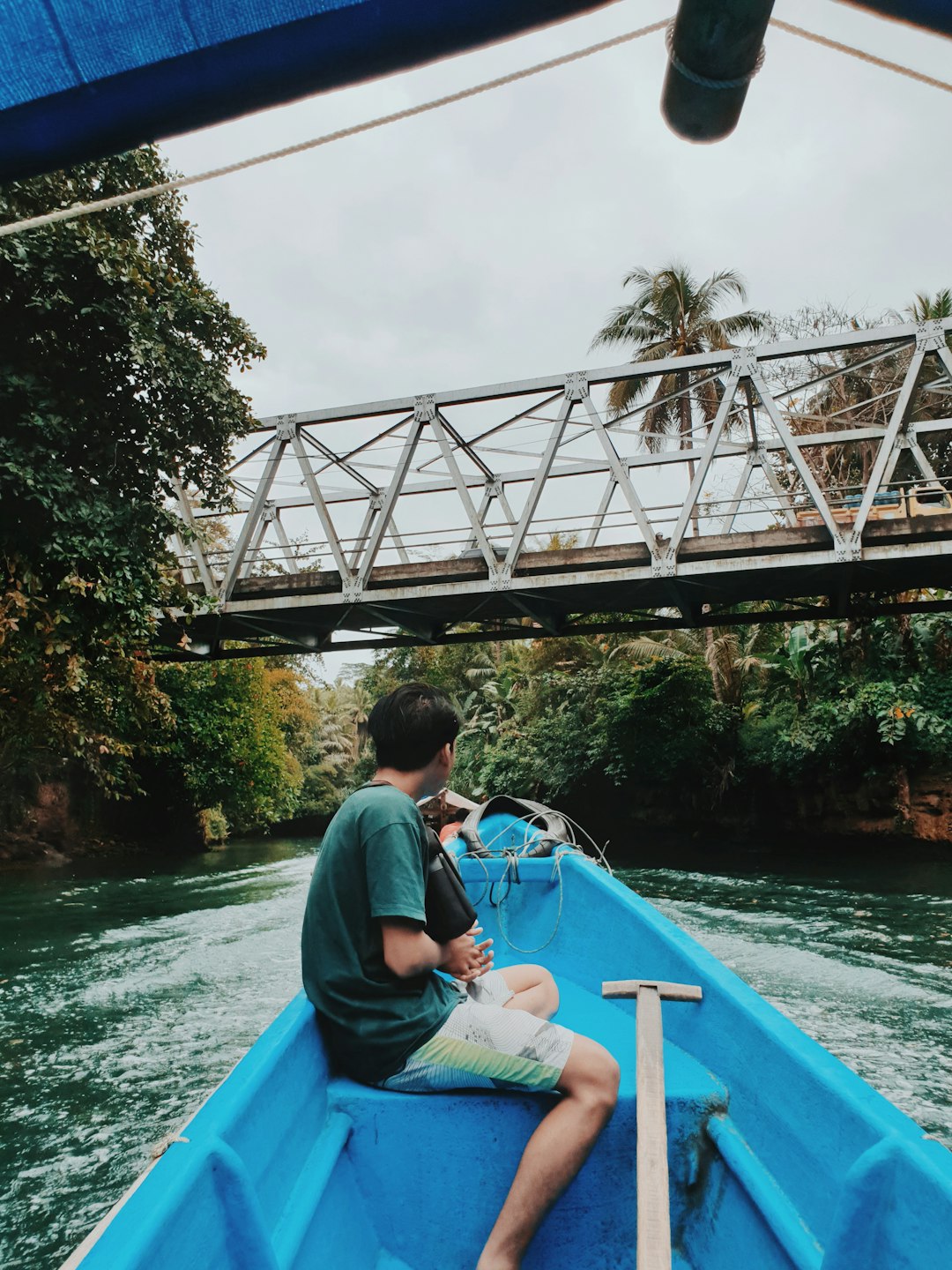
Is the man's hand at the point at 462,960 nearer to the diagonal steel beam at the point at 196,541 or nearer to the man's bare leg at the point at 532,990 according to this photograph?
the man's bare leg at the point at 532,990

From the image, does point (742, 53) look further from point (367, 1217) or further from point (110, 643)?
point (110, 643)

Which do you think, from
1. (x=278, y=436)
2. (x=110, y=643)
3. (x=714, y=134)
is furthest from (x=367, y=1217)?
(x=278, y=436)

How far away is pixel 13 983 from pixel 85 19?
22.1 ft

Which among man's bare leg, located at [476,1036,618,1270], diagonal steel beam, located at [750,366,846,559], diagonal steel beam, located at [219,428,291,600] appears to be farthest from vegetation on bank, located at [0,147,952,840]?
man's bare leg, located at [476,1036,618,1270]

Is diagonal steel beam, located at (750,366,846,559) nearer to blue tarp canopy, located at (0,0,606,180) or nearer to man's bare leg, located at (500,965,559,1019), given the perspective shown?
man's bare leg, located at (500,965,559,1019)

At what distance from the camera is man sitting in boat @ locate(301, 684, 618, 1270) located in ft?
5.14

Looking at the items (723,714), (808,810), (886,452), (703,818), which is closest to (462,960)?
(886,452)

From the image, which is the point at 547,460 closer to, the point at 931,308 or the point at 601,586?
the point at 601,586

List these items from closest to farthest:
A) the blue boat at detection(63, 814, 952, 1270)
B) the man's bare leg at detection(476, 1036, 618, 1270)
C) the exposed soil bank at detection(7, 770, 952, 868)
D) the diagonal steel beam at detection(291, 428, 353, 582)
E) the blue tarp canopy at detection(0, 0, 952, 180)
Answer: the blue tarp canopy at detection(0, 0, 952, 180)
the blue boat at detection(63, 814, 952, 1270)
the man's bare leg at detection(476, 1036, 618, 1270)
the diagonal steel beam at detection(291, 428, 353, 582)
the exposed soil bank at detection(7, 770, 952, 868)

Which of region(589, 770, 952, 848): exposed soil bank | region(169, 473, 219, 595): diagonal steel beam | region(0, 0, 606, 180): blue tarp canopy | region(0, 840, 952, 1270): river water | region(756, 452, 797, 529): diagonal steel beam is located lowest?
region(0, 840, 952, 1270): river water

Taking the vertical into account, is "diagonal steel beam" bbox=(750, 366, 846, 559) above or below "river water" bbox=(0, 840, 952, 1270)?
above

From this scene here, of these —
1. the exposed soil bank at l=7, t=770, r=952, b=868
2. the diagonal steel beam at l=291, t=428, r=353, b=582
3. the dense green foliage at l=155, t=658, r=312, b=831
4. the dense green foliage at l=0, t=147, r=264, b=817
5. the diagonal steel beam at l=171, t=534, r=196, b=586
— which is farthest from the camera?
the dense green foliage at l=155, t=658, r=312, b=831

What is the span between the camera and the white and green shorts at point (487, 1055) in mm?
1643

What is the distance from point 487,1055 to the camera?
5.49 feet
